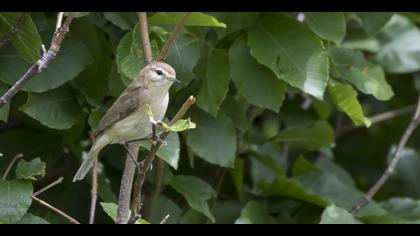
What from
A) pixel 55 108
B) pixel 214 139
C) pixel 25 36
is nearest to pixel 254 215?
pixel 214 139

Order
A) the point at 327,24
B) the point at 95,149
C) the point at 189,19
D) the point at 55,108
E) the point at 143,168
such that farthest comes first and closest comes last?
the point at 327,24 < the point at 55,108 < the point at 95,149 < the point at 189,19 < the point at 143,168

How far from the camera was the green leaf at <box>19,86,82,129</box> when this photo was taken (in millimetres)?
3734

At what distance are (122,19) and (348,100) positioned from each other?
1.16 m

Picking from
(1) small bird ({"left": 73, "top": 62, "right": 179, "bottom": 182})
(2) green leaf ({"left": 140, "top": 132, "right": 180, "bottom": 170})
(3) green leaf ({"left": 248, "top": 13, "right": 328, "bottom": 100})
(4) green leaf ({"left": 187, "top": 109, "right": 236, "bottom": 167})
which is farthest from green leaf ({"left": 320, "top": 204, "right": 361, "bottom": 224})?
(1) small bird ({"left": 73, "top": 62, "right": 179, "bottom": 182})

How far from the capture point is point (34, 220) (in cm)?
356

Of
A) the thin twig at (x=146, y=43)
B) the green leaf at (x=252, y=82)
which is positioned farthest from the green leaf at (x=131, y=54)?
the green leaf at (x=252, y=82)

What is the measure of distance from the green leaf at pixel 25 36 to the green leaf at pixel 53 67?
0.37ft

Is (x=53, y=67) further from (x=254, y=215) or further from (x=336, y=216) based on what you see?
(x=336, y=216)

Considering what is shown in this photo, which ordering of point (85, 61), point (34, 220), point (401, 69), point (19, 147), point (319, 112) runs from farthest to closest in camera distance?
1. point (401, 69)
2. point (319, 112)
3. point (19, 147)
4. point (85, 61)
5. point (34, 220)

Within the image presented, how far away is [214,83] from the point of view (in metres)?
3.87

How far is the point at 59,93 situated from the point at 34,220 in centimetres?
68

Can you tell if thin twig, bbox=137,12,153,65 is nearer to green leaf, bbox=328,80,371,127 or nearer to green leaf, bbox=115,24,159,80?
green leaf, bbox=115,24,159,80

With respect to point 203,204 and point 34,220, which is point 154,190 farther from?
point 34,220
